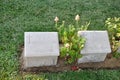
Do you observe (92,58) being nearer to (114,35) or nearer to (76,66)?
(76,66)

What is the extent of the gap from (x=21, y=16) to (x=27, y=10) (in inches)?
7.5

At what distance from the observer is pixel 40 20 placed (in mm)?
4633

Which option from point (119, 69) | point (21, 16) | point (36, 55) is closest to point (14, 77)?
point (36, 55)

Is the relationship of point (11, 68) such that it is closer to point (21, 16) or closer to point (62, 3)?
point (21, 16)

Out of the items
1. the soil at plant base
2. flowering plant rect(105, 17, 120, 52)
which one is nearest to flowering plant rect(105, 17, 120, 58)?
flowering plant rect(105, 17, 120, 52)

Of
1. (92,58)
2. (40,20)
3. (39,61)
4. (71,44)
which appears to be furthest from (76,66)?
(40,20)

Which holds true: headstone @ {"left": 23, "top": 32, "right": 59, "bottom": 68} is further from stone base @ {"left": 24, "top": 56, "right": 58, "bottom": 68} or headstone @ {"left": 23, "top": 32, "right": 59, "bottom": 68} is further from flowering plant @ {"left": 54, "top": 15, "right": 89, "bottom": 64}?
flowering plant @ {"left": 54, "top": 15, "right": 89, "bottom": 64}

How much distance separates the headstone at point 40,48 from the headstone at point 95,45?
429 mm

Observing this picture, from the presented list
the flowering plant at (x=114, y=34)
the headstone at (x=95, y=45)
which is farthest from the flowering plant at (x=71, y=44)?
the flowering plant at (x=114, y=34)

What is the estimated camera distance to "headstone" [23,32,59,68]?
3.63 metres

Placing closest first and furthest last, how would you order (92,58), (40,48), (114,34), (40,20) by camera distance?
(40,48)
(92,58)
(114,34)
(40,20)

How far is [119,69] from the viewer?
166 inches

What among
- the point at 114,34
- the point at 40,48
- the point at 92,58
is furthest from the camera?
the point at 114,34

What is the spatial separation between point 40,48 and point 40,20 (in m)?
1.07
